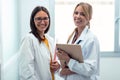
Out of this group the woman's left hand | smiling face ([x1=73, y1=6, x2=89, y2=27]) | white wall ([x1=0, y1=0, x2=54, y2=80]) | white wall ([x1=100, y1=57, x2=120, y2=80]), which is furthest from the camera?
white wall ([x1=100, y1=57, x2=120, y2=80])

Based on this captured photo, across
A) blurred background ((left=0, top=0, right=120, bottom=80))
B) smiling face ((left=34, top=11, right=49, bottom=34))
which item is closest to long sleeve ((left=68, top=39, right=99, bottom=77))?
smiling face ((left=34, top=11, right=49, bottom=34))

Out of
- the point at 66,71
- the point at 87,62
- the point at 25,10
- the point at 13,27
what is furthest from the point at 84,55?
the point at 25,10

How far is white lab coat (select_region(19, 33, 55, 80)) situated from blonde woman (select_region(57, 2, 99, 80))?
16cm

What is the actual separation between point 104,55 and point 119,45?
271 mm

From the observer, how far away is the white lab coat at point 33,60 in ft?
6.23

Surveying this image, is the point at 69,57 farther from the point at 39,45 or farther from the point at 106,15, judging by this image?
the point at 106,15

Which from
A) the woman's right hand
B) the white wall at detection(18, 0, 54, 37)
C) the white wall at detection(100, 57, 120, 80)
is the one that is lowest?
the white wall at detection(100, 57, 120, 80)

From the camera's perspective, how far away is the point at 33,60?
1.92m

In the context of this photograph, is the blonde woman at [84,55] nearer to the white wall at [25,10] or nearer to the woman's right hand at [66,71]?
the woman's right hand at [66,71]

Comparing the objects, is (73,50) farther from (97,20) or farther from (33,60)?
(97,20)

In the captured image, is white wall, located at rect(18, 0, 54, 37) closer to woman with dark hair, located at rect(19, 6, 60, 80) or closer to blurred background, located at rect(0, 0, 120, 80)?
blurred background, located at rect(0, 0, 120, 80)

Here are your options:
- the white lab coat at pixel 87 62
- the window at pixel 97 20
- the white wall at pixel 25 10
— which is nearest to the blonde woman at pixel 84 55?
the white lab coat at pixel 87 62

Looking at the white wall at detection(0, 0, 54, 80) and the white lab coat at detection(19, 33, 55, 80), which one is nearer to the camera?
the white lab coat at detection(19, 33, 55, 80)

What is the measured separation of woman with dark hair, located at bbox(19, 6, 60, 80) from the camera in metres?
1.90
